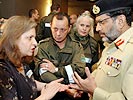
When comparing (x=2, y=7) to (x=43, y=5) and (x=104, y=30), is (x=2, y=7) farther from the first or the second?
(x=104, y=30)

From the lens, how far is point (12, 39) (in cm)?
194

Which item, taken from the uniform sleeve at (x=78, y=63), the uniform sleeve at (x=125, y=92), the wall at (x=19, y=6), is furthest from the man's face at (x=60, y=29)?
the wall at (x=19, y=6)

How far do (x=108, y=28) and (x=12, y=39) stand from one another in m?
0.70

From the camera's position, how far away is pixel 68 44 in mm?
2861

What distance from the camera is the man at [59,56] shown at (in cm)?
266

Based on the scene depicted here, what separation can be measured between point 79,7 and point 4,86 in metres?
13.2

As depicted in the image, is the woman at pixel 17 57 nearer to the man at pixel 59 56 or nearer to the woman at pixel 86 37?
the man at pixel 59 56

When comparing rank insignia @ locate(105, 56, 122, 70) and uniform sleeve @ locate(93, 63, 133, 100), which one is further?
rank insignia @ locate(105, 56, 122, 70)

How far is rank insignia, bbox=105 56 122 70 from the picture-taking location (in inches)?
74.0

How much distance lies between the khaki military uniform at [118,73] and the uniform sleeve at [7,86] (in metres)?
0.56

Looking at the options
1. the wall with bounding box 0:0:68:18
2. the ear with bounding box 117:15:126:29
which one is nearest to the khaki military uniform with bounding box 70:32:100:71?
the ear with bounding box 117:15:126:29

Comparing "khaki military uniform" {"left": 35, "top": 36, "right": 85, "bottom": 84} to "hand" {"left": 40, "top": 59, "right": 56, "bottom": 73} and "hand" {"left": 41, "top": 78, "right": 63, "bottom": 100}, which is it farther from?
"hand" {"left": 41, "top": 78, "right": 63, "bottom": 100}

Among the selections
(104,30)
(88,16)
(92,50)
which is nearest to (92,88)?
(104,30)

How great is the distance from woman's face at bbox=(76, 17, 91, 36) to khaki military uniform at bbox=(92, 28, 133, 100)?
1.51 m
